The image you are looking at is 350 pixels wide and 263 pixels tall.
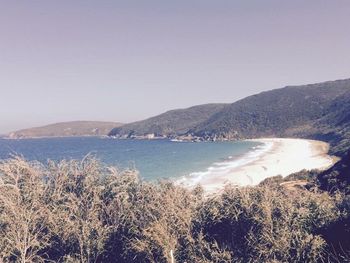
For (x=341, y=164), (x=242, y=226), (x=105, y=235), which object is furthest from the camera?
(x=341, y=164)

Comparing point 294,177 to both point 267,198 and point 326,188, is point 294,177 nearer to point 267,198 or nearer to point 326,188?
point 326,188

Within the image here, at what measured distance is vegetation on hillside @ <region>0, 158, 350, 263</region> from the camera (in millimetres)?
18453

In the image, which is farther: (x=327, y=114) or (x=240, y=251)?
(x=327, y=114)

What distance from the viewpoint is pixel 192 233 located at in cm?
2025

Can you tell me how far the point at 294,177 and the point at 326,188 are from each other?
39.6ft

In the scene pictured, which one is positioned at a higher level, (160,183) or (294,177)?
(160,183)

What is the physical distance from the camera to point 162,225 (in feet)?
63.9

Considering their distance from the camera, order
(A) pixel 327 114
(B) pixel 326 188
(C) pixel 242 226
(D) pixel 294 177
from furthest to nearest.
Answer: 1. (A) pixel 327 114
2. (D) pixel 294 177
3. (B) pixel 326 188
4. (C) pixel 242 226

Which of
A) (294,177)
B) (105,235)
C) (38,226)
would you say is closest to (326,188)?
(294,177)

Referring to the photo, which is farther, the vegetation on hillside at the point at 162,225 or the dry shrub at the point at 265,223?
the vegetation on hillside at the point at 162,225

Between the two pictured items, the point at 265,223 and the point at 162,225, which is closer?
the point at 265,223

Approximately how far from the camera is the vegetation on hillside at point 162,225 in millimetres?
18453

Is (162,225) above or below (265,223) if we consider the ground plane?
above

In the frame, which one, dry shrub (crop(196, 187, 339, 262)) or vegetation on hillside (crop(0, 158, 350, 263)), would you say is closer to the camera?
dry shrub (crop(196, 187, 339, 262))
